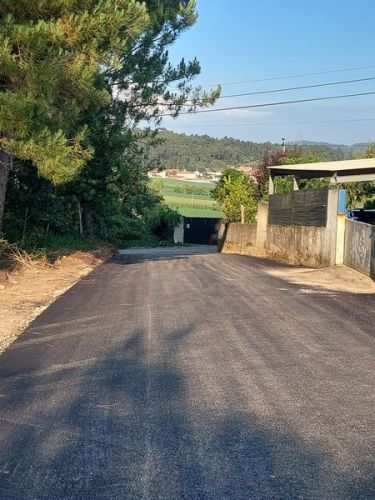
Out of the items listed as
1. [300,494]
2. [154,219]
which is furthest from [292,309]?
[154,219]

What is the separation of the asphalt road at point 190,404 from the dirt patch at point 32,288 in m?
0.38

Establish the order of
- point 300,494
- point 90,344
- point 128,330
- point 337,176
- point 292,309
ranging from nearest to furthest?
point 300,494
point 90,344
point 128,330
point 292,309
point 337,176

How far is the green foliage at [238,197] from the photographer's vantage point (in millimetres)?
35328

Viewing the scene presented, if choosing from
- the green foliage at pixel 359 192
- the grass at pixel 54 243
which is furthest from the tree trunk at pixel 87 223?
the green foliage at pixel 359 192

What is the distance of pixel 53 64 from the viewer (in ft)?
37.4

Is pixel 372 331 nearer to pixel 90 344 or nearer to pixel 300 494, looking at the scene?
pixel 90 344

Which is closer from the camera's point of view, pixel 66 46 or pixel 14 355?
pixel 14 355

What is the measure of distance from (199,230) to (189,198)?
35.6 meters

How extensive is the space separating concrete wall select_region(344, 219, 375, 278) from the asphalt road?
4.74 meters

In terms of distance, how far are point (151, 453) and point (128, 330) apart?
4.16 metres

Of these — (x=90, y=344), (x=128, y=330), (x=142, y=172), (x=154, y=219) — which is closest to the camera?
(x=90, y=344)

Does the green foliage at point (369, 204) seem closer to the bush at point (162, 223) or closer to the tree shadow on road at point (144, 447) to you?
the tree shadow on road at point (144, 447)

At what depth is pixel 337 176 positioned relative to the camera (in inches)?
755

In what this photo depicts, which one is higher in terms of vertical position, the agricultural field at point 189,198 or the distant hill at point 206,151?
the distant hill at point 206,151
